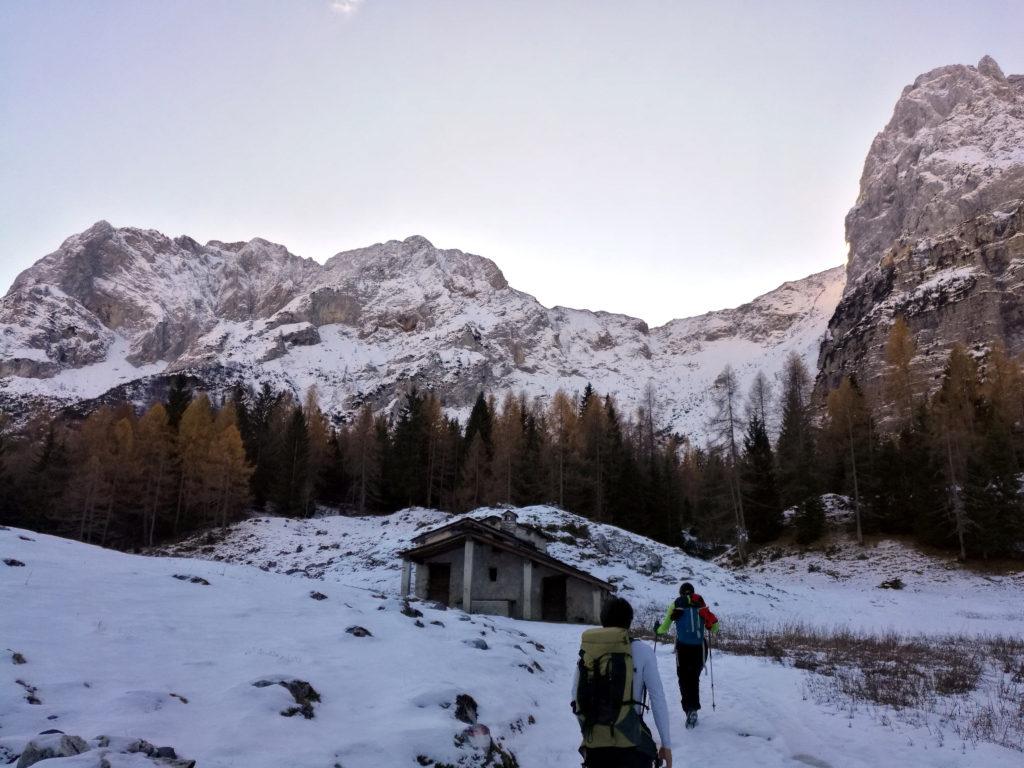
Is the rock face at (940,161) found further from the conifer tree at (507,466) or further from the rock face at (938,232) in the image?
the conifer tree at (507,466)

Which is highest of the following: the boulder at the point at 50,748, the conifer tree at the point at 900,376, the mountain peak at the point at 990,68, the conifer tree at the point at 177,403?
the mountain peak at the point at 990,68

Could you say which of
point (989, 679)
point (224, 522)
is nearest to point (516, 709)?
point (989, 679)

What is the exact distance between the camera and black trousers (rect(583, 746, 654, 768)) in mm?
4680

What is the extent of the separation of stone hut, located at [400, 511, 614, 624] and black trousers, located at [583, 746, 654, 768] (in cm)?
2182

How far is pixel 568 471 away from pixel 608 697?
49171 millimetres

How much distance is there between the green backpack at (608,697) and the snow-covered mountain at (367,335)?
403 feet

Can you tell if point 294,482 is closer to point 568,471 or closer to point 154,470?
point 154,470

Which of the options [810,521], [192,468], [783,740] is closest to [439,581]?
[783,740]

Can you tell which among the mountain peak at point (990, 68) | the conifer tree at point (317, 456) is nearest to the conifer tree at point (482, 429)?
the conifer tree at point (317, 456)

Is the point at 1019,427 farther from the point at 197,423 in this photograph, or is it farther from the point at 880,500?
the point at 197,423

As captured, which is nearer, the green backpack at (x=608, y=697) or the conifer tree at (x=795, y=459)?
the green backpack at (x=608, y=697)

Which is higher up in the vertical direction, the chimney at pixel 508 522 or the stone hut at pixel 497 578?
the chimney at pixel 508 522

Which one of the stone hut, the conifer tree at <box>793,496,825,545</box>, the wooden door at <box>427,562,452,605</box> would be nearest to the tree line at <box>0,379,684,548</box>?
the conifer tree at <box>793,496,825,545</box>

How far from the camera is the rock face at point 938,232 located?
80.0 m
